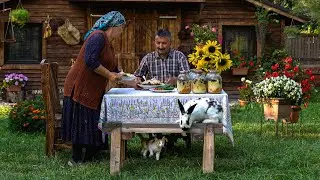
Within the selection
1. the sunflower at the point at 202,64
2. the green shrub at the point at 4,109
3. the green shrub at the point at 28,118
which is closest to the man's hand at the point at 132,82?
the sunflower at the point at 202,64

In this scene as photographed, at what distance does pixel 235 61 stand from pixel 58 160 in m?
9.61

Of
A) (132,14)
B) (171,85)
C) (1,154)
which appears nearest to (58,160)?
(1,154)

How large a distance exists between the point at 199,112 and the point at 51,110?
1.91 m

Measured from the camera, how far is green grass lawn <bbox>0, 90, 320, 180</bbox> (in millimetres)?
6152

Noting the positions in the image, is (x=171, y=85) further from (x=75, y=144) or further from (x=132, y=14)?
(x=132, y=14)

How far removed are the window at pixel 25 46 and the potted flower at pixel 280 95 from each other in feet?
28.8

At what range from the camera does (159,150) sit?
6.98 m

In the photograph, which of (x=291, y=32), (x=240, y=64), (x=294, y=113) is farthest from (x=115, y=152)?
(x=291, y=32)

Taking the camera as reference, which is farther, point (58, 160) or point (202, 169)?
point (58, 160)

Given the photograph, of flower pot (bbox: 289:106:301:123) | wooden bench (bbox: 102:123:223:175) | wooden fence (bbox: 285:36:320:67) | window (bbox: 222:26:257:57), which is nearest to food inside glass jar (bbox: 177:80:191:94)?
wooden bench (bbox: 102:123:223:175)

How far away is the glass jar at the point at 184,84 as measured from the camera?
6434 mm

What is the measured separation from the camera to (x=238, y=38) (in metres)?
16.3

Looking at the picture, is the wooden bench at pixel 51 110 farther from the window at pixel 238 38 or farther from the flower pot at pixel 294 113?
the window at pixel 238 38

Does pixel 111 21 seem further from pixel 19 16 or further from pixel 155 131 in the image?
pixel 19 16
